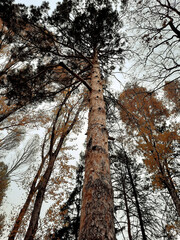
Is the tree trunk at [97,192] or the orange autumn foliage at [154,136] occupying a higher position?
the orange autumn foliage at [154,136]

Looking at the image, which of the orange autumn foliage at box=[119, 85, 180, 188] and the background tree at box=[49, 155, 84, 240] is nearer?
the orange autumn foliage at box=[119, 85, 180, 188]

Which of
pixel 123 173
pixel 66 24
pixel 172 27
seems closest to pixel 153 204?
pixel 123 173

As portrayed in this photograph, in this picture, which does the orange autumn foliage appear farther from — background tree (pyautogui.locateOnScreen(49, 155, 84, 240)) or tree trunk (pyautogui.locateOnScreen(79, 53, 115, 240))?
background tree (pyautogui.locateOnScreen(49, 155, 84, 240))

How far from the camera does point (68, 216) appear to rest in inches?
402

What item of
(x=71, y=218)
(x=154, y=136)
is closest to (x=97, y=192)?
(x=154, y=136)

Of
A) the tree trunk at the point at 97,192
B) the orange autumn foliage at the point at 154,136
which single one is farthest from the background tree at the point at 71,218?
the tree trunk at the point at 97,192

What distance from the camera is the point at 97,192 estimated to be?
1.17 meters

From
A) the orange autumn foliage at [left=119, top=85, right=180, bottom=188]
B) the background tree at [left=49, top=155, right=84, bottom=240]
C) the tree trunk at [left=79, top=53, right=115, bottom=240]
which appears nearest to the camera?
the tree trunk at [left=79, top=53, right=115, bottom=240]

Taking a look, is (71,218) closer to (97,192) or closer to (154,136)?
(154,136)

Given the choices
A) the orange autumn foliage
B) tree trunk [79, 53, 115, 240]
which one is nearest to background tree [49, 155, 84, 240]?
the orange autumn foliage

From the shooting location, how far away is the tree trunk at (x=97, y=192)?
924 millimetres

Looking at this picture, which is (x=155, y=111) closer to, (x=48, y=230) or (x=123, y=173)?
(x=123, y=173)

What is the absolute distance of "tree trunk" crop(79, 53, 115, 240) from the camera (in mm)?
924

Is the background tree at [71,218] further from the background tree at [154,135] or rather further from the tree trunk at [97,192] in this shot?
the tree trunk at [97,192]
